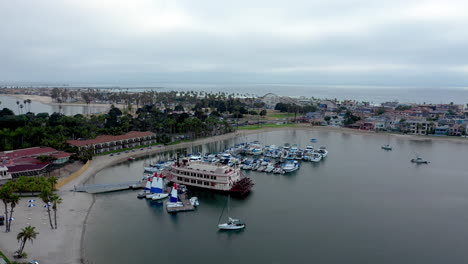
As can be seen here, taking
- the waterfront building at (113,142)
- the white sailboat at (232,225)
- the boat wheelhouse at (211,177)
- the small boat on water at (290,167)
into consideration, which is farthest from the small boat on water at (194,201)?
the waterfront building at (113,142)

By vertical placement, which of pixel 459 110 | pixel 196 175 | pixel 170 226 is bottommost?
pixel 170 226

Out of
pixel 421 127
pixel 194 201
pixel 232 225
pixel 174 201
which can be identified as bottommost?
pixel 232 225

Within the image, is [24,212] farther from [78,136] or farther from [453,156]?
[453,156]

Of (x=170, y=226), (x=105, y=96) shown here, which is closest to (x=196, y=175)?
(x=170, y=226)

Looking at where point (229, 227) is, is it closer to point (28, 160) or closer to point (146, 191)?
point (146, 191)

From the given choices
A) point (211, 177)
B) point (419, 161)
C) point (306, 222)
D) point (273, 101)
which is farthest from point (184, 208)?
point (273, 101)

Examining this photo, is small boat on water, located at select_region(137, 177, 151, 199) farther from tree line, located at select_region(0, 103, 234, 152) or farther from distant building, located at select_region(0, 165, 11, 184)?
tree line, located at select_region(0, 103, 234, 152)
